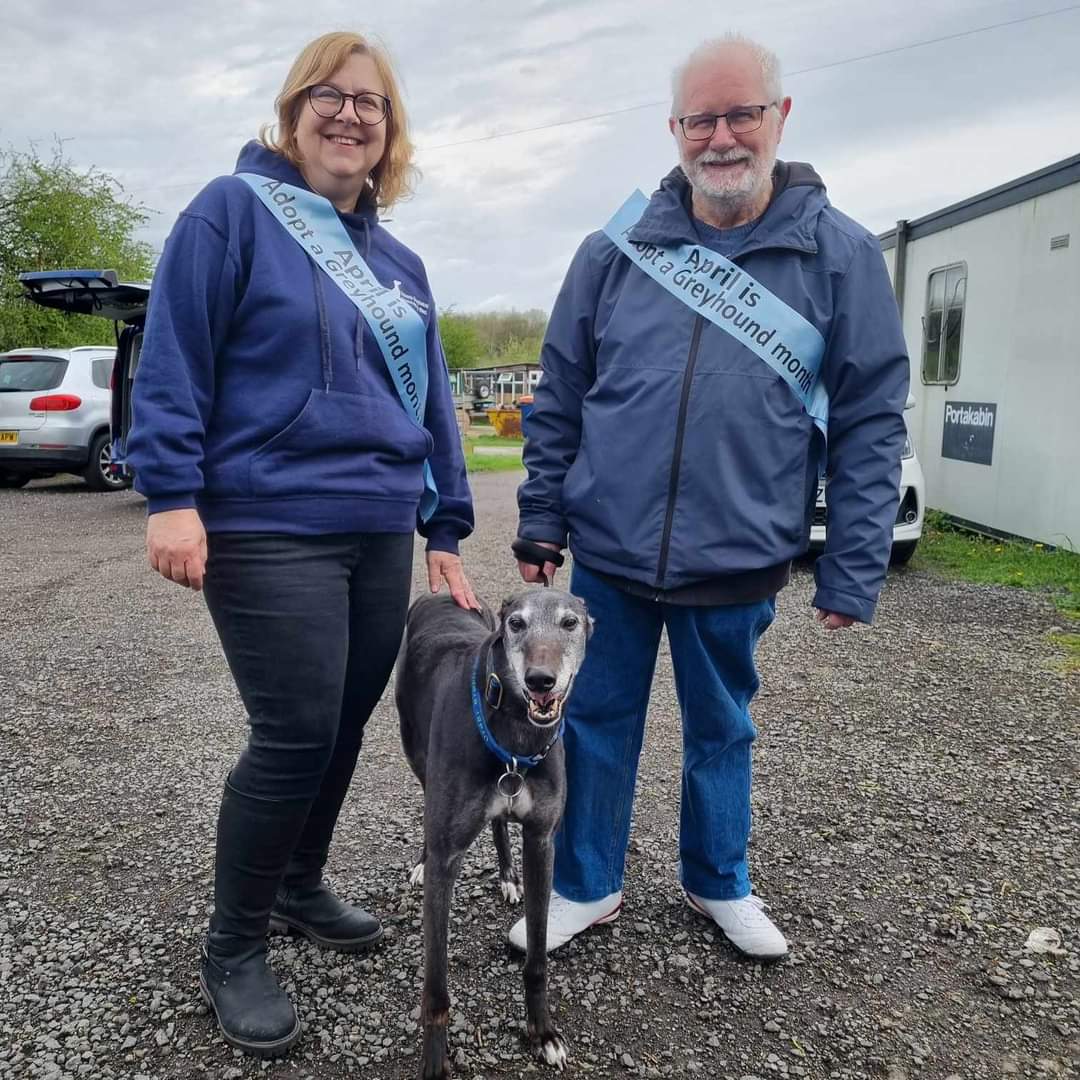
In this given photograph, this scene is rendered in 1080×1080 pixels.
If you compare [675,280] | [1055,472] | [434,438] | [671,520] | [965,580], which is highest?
[675,280]

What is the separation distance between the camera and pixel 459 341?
236 ft

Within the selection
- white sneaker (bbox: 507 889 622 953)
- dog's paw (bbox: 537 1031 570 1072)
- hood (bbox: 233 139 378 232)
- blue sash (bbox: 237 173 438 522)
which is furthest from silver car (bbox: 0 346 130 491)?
dog's paw (bbox: 537 1031 570 1072)

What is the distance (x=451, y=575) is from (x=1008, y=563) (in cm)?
713

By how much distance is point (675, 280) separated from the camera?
107 inches

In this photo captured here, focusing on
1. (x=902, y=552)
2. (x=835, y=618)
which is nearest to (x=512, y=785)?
(x=835, y=618)

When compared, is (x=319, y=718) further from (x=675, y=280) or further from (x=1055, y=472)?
(x=1055, y=472)

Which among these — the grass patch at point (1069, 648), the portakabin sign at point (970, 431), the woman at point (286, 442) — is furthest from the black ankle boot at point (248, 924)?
the portakabin sign at point (970, 431)

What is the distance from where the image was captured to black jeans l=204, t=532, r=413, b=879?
234 cm

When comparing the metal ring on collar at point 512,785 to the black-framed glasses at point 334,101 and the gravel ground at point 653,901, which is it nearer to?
the gravel ground at point 653,901

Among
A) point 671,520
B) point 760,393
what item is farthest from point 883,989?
point 760,393

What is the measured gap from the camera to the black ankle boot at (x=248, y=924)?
2.47 m

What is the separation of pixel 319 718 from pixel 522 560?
2.86 ft

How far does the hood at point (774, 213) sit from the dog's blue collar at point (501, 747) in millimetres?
1427

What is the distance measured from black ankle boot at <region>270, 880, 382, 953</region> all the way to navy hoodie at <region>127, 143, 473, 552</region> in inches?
50.0
